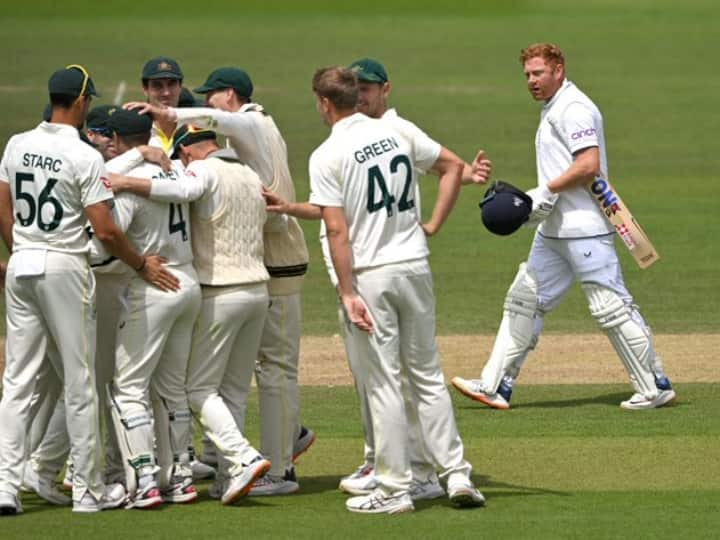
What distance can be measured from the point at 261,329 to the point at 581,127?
310 cm

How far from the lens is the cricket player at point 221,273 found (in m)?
9.13

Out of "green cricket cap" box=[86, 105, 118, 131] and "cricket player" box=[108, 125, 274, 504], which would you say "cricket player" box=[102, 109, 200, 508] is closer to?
"cricket player" box=[108, 125, 274, 504]

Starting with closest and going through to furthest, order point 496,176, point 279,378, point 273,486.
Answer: point 273,486 → point 279,378 → point 496,176

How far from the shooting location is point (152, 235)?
29.6ft

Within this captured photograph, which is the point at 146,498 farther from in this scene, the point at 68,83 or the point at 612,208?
the point at 612,208

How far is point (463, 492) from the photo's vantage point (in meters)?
8.84

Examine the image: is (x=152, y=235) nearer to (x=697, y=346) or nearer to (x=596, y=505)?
(x=596, y=505)

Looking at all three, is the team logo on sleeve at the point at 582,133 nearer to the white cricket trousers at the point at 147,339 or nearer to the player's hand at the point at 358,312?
the player's hand at the point at 358,312

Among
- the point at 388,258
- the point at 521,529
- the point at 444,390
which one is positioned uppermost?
the point at 388,258

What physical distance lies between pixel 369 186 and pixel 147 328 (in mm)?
1385

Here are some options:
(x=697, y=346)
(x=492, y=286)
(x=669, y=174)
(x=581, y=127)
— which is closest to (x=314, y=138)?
(x=669, y=174)


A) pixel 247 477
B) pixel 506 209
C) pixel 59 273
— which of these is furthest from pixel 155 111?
pixel 506 209

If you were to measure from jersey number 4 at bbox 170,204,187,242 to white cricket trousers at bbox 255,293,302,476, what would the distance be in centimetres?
89

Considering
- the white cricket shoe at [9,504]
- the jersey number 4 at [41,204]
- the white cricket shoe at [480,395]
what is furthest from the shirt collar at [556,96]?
the white cricket shoe at [9,504]
